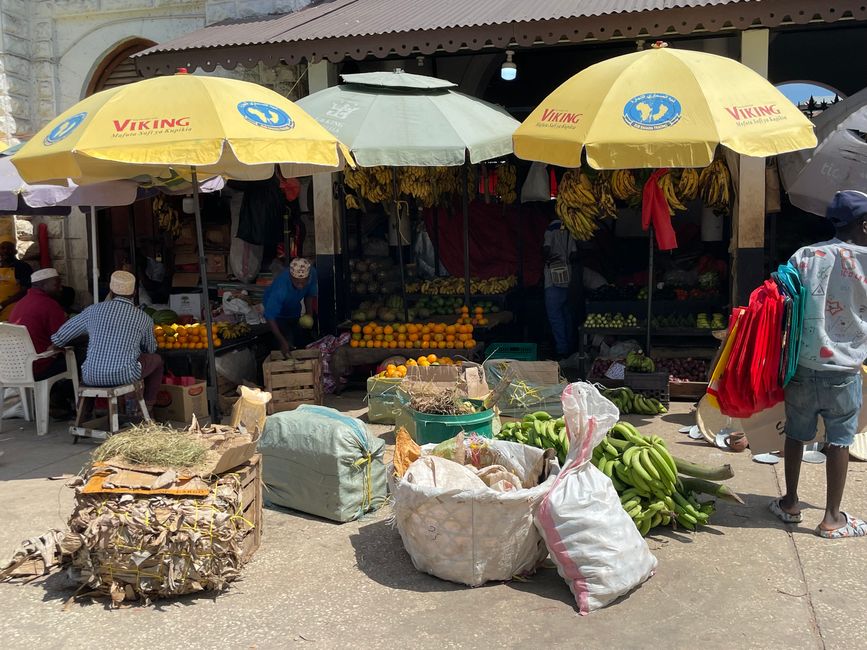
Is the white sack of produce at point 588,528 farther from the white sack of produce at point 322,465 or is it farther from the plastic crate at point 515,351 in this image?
the plastic crate at point 515,351

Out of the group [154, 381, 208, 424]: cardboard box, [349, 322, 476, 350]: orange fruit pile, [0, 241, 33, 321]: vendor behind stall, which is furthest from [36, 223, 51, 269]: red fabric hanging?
[349, 322, 476, 350]: orange fruit pile

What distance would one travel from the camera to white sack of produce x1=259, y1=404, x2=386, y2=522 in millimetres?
5195

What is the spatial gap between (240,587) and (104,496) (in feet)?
2.94

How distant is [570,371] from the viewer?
9.68m

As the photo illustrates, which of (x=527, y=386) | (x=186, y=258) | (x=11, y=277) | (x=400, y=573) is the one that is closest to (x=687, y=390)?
(x=527, y=386)

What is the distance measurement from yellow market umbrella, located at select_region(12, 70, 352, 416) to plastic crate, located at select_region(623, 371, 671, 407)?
12.0 ft

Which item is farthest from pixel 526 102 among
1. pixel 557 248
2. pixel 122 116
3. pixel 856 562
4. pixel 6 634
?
pixel 6 634

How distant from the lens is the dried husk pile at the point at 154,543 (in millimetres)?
4098

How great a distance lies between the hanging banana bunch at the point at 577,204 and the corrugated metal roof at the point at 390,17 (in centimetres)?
162

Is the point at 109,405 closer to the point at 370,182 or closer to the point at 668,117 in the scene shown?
the point at 370,182

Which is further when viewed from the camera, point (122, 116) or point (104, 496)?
point (122, 116)

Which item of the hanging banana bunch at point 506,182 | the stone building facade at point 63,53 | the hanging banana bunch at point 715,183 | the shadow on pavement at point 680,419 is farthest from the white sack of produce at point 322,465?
the stone building facade at point 63,53

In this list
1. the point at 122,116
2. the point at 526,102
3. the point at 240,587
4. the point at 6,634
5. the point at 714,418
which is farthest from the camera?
the point at 526,102

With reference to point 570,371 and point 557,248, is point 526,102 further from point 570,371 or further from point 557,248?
point 570,371
